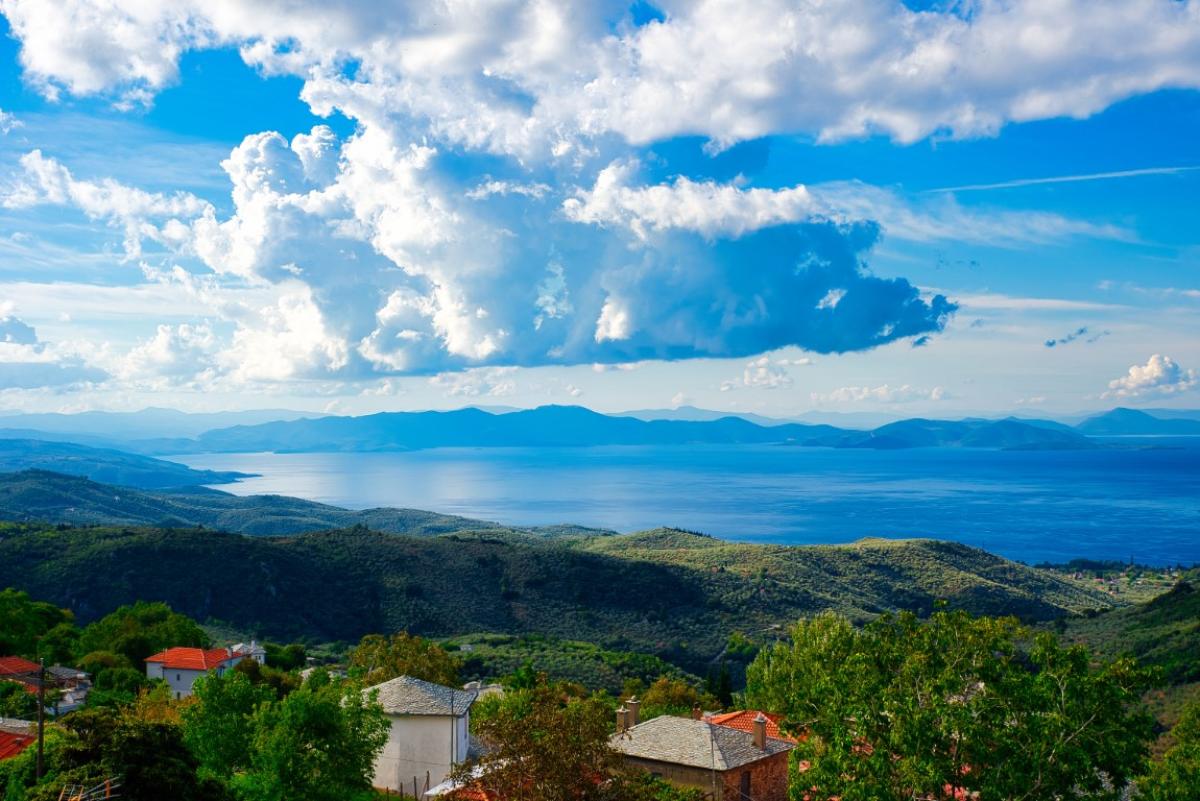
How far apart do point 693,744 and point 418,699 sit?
33.3 feet

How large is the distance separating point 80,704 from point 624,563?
86.7 metres

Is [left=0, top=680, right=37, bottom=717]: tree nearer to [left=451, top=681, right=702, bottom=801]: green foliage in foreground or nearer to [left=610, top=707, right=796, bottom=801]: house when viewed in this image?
[left=610, top=707, right=796, bottom=801]: house

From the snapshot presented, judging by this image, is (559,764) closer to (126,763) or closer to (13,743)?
(126,763)

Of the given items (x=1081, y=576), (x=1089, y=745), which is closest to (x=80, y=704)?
(x=1089, y=745)

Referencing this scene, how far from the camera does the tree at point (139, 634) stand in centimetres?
5347

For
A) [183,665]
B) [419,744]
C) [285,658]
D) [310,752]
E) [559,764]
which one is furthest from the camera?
[285,658]

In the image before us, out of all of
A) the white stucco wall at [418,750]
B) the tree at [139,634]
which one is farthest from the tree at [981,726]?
the tree at [139,634]

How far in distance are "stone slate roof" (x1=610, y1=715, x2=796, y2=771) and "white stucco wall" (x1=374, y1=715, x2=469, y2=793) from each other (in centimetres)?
620

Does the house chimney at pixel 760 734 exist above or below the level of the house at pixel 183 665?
above

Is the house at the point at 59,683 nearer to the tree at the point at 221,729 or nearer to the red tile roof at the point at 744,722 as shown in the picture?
the tree at the point at 221,729

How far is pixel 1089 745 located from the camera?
54.9ft

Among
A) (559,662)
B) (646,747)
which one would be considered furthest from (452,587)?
(646,747)

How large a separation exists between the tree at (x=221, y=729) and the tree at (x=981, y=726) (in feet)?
51.6

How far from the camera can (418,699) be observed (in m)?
31.4
